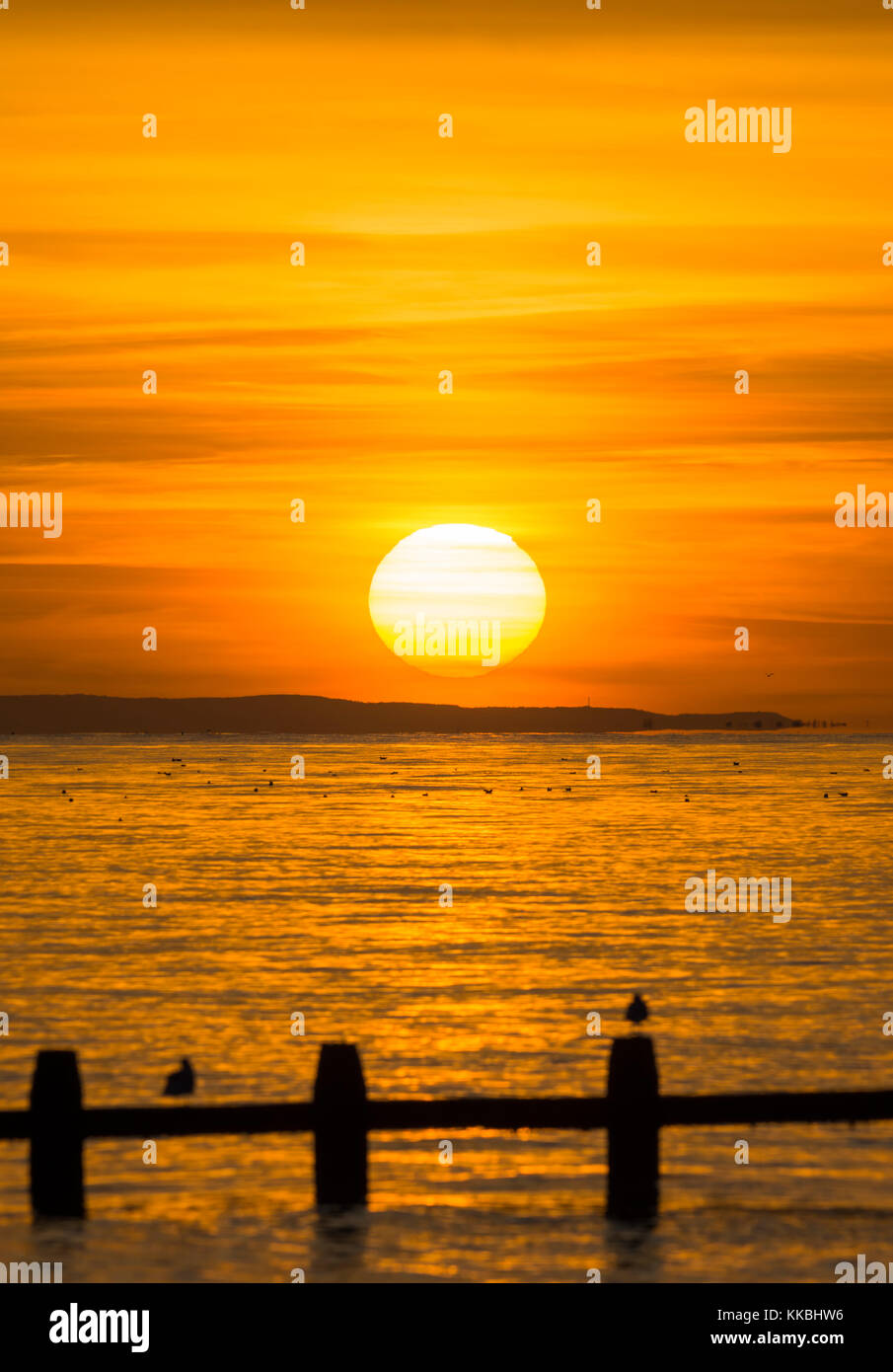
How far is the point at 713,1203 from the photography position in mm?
20188

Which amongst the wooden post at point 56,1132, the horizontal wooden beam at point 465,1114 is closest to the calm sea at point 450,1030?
the wooden post at point 56,1132

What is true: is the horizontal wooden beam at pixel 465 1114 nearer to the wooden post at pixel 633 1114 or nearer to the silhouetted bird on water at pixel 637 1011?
the wooden post at pixel 633 1114

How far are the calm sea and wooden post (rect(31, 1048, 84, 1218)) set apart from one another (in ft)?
2.00

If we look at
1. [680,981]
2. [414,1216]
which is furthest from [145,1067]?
[680,981]

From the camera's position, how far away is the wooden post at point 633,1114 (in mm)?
17234

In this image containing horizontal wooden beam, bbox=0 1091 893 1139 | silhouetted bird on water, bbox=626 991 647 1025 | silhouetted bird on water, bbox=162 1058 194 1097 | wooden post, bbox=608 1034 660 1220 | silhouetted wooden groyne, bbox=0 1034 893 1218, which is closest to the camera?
horizontal wooden beam, bbox=0 1091 893 1139

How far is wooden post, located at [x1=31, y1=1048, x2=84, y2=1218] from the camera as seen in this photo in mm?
17000

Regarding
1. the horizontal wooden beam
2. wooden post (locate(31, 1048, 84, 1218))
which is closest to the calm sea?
wooden post (locate(31, 1048, 84, 1218))

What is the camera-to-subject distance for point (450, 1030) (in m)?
32.8

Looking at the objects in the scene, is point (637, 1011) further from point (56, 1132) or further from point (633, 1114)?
point (56, 1132)

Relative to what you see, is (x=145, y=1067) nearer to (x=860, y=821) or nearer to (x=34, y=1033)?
(x=34, y=1033)

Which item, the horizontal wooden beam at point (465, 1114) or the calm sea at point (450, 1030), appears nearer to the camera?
the horizontal wooden beam at point (465, 1114)

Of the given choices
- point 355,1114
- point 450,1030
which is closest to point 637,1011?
point 450,1030

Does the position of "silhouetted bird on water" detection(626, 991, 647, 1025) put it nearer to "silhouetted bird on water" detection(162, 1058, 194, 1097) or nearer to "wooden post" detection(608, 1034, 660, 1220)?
"silhouetted bird on water" detection(162, 1058, 194, 1097)
